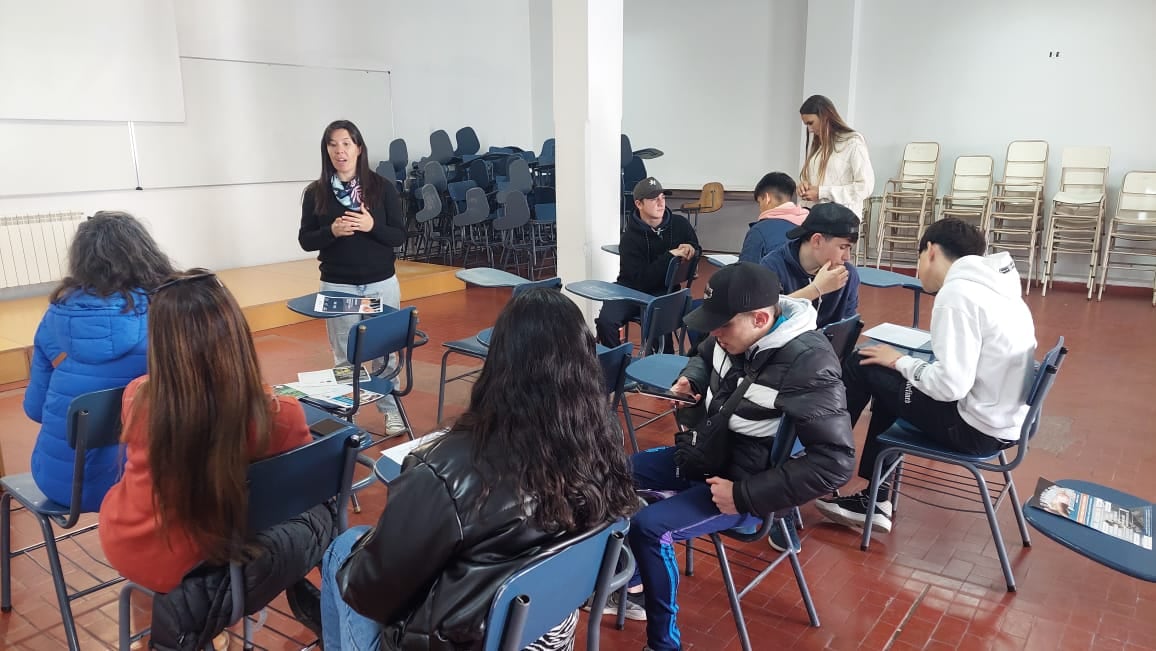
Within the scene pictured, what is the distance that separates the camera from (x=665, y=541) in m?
2.09

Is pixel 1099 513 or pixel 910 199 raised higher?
pixel 910 199

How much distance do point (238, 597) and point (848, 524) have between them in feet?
7.52

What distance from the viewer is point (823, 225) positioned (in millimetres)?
3119

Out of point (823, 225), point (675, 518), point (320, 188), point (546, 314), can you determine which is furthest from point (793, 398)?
point (320, 188)

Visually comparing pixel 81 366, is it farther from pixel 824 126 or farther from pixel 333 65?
pixel 333 65

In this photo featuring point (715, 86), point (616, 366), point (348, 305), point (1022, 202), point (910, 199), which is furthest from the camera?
point (715, 86)

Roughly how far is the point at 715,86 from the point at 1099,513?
892cm

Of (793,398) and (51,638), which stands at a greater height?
(793,398)

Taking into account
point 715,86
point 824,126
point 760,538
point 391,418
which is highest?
point 715,86

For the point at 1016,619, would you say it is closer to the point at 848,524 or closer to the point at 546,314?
the point at 848,524

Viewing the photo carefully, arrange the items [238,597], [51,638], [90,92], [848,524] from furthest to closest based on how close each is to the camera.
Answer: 1. [90,92]
2. [848,524]
3. [51,638]
4. [238,597]

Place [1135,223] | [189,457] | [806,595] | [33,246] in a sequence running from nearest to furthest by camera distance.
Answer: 1. [189,457]
2. [806,595]
3. [33,246]
4. [1135,223]

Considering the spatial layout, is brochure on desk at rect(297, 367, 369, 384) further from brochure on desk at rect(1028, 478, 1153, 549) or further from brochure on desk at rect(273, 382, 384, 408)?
brochure on desk at rect(1028, 478, 1153, 549)

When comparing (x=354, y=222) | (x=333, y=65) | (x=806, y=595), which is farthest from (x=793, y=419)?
(x=333, y=65)
